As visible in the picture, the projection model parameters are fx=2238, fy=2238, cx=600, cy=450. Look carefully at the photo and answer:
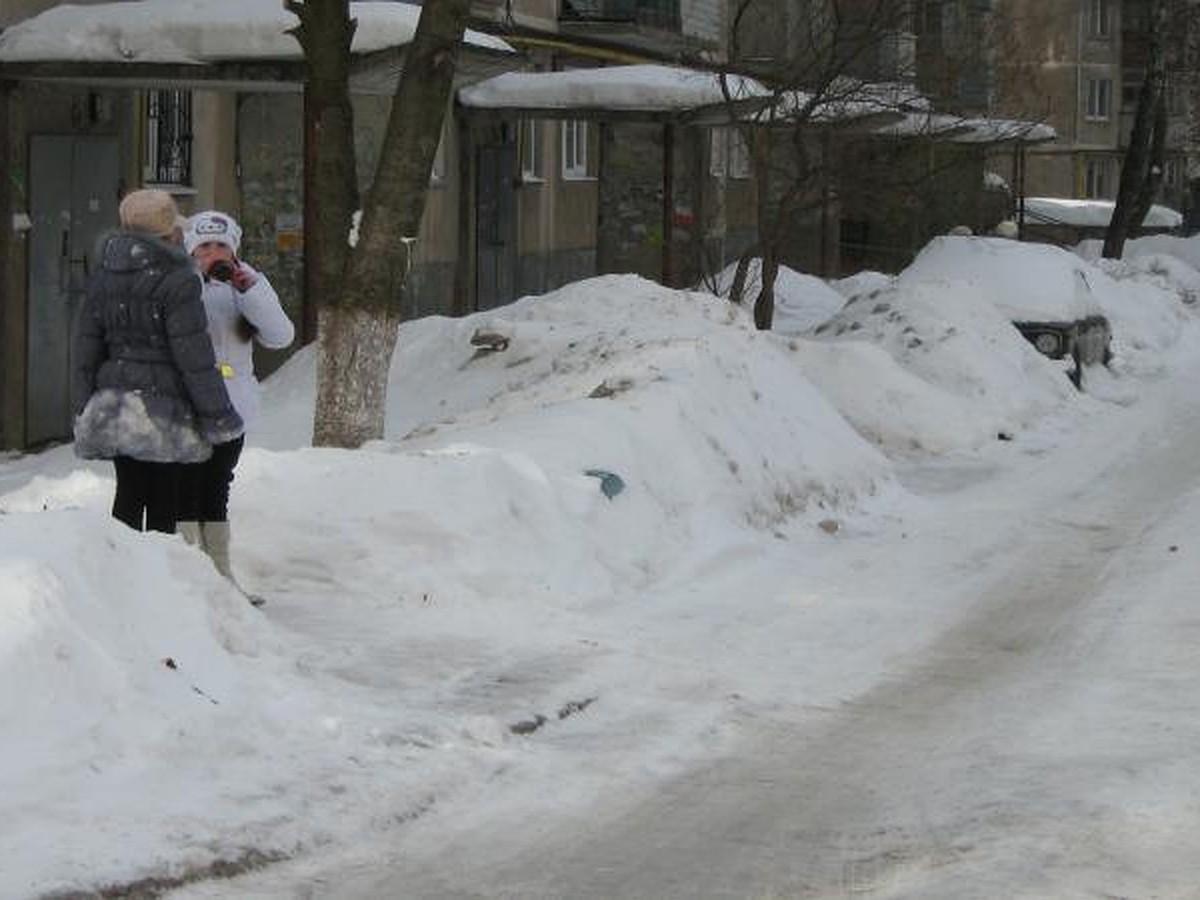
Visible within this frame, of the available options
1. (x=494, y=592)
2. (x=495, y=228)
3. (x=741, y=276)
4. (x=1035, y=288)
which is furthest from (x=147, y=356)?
(x=495, y=228)

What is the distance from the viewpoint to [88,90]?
17.0 metres

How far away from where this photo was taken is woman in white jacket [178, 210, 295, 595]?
8.21 metres

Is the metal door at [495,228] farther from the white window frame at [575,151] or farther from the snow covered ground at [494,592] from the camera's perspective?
the snow covered ground at [494,592]

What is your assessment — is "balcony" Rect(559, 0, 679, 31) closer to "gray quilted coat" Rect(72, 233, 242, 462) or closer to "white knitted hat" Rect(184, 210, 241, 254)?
"white knitted hat" Rect(184, 210, 241, 254)

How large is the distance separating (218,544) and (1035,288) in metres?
15.0

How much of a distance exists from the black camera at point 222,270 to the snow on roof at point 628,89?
13.7 m

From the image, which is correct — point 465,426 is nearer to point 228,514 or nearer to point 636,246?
point 228,514

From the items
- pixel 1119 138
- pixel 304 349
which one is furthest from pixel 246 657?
pixel 1119 138

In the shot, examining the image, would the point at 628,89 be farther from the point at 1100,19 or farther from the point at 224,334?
the point at 1100,19

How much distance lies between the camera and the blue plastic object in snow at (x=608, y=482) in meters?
10.4

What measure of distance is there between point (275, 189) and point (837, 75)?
507 cm

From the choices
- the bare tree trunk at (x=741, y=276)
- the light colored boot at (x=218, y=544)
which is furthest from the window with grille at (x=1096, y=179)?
the light colored boot at (x=218, y=544)

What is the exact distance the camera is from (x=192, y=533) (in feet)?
27.2

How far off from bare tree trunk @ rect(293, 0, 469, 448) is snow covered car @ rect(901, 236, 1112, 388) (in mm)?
10301
